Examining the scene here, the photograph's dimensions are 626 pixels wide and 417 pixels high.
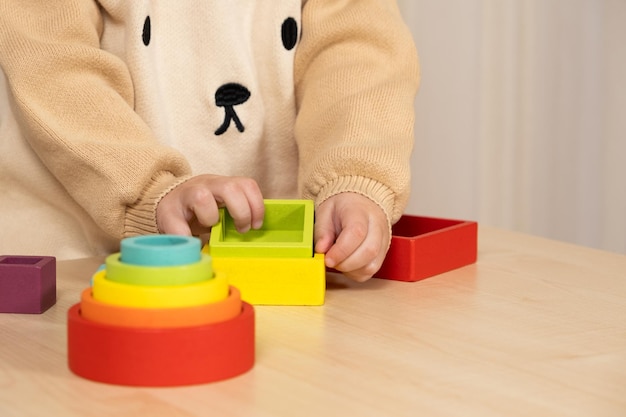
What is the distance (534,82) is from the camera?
1.72 metres

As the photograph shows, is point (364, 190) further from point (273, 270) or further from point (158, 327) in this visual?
point (158, 327)

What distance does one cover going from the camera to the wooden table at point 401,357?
0.46m

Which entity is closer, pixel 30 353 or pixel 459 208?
pixel 30 353

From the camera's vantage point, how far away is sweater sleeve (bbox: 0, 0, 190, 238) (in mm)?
821

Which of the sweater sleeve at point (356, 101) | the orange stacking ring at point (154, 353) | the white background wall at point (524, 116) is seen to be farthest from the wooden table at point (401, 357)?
the white background wall at point (524, 116)

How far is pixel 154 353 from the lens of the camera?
0.48 meters

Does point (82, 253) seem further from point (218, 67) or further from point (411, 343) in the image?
point (411, 343)

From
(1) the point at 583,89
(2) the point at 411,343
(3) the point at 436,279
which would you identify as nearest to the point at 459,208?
(1) the point at 583,89

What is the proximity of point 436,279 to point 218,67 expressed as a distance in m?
0.37

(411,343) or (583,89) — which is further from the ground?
(583,89)

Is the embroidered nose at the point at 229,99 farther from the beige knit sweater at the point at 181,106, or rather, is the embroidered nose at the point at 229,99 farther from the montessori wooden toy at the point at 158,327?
the montessori wooden toy at the point at 158,327

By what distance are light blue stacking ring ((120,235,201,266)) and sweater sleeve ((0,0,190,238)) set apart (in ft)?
0.98

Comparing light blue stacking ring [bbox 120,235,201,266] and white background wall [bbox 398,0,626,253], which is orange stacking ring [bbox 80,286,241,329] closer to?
light blue stacking ring [bbox 120,235,201,266]

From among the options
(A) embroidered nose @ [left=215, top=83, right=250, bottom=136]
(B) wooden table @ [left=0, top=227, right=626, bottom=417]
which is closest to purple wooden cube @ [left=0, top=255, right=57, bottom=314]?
(B) wooden table @ [left=0, top=227, right=626, bottom=417]
